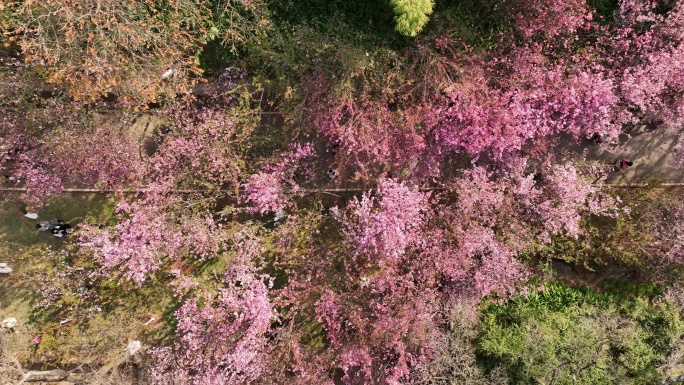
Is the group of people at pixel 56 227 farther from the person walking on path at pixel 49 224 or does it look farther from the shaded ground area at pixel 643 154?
the shaded ground area at pixel 643 154

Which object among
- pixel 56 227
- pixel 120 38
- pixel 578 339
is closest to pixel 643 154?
pixel 578 339

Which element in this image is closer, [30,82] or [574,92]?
[574,92]

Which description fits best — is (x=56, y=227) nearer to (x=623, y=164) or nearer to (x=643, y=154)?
(x=623, y=164)

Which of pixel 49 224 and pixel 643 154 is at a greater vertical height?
pixel 643 154

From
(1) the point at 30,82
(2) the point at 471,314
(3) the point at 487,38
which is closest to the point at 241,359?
(2) the point at 471,314

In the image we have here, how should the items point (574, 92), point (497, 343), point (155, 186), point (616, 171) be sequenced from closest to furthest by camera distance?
point (574, 92), point (155, 186), point (497, 343), point (616, 171)

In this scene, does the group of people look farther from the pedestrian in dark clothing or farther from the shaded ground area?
the pedestrian in dark clothing

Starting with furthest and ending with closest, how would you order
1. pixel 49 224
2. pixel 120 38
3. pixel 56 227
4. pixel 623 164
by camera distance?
pixel 49 224 → pixel 56 227 → pixel 623 164 → pixel 120 38

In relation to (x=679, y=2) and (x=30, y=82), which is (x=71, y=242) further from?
(x=679, y=2)
